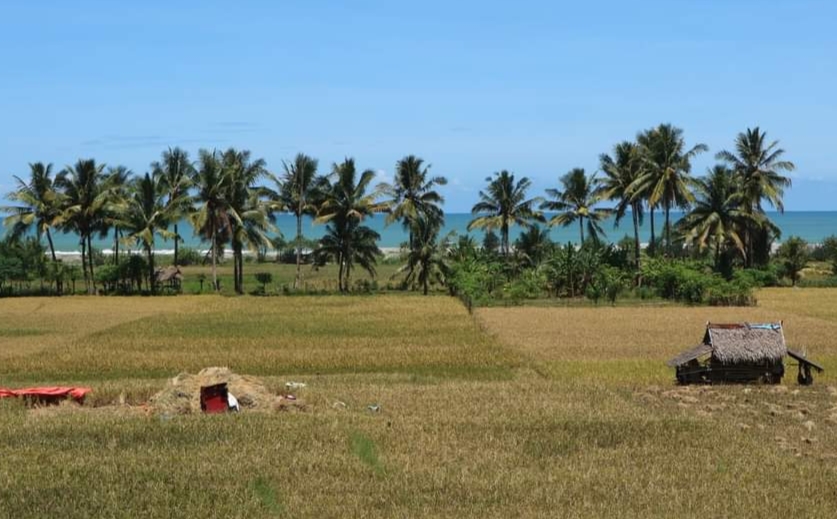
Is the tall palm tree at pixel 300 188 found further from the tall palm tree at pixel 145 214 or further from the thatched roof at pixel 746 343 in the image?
the thatched roof at pixel 746 343

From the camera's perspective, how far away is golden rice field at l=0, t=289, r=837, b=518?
32.8 feet

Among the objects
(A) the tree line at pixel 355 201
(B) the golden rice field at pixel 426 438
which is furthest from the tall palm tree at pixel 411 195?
(B) the golden rice field at pixel 426 438

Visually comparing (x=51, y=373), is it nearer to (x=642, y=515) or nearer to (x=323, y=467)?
(x=323, y=467)

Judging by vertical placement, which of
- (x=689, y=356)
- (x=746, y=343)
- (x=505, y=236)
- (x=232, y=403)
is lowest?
(x=232, y=403)

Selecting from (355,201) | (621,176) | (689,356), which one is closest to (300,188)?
(355,201)

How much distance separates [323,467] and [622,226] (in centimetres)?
18450

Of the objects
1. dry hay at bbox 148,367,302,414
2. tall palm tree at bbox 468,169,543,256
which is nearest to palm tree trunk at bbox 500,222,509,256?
tall palm tree at bbox 468,169,543,256

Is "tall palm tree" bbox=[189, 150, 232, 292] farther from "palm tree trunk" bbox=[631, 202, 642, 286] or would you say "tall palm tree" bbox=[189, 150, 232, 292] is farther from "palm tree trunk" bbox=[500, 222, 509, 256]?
"palm tree trunk" bbox=[631, 202, 642, 286]

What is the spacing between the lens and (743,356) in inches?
753

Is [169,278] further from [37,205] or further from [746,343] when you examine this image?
[746,343]

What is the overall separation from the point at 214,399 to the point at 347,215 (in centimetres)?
3298

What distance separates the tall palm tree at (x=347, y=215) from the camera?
1880 inches

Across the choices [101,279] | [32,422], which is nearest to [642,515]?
[32,422]

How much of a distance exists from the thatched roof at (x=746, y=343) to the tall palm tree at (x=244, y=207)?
3085cm
